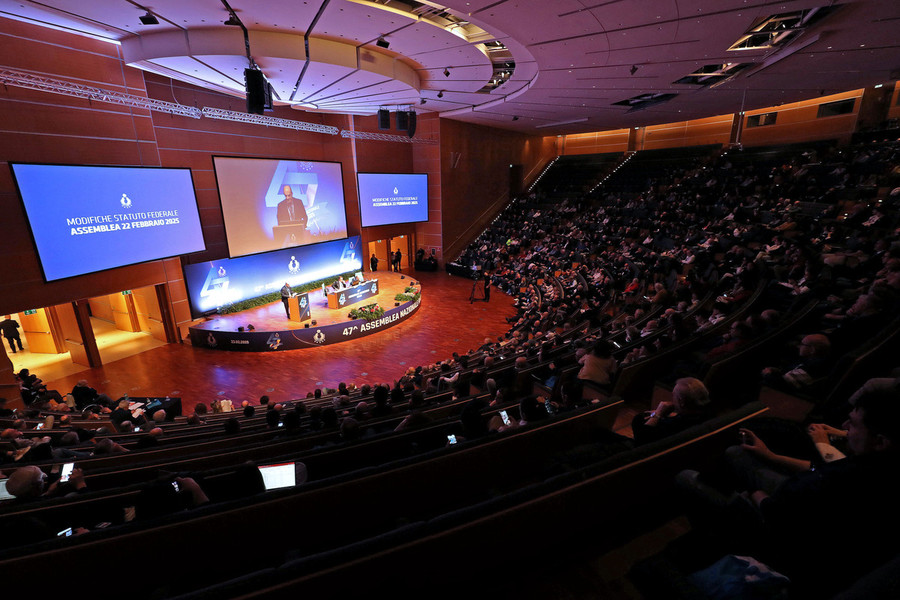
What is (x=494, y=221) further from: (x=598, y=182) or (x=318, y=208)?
(x=318, y=208)

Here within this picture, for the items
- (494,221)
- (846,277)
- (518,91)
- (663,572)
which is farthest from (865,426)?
(494,221)

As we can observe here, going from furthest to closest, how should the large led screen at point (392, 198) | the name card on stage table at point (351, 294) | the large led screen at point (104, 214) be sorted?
1. the large led screen at point (392, 198)
2. the name card on stage table at point (351, 294)
3. the large led screen at point (104, 214)

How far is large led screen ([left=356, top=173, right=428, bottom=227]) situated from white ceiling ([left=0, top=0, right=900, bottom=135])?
573 centimetres

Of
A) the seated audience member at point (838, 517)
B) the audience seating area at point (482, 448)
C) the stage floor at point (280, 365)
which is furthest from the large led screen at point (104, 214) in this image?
the seated audience member at point (838, 517)

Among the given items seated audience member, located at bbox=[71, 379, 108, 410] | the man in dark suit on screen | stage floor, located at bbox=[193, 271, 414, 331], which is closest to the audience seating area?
seated audience member, located at bbox=[71, 379, 108, 410]

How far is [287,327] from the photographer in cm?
1090

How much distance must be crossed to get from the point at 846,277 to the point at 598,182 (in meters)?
16.2

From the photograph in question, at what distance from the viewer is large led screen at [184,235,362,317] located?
440 inches

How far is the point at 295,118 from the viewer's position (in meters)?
13.7

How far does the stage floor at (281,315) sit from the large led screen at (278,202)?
6.11 ft

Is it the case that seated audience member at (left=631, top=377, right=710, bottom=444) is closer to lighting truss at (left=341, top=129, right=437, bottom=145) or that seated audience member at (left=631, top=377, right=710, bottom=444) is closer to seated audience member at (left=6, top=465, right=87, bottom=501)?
seated audience member at (left=6, top=465, right=87, bottom=501)

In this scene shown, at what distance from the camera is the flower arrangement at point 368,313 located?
11.2 m

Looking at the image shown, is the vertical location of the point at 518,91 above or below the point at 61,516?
above

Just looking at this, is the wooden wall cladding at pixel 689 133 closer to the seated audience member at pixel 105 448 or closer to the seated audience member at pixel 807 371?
the seated audience member at pixel 807 371
